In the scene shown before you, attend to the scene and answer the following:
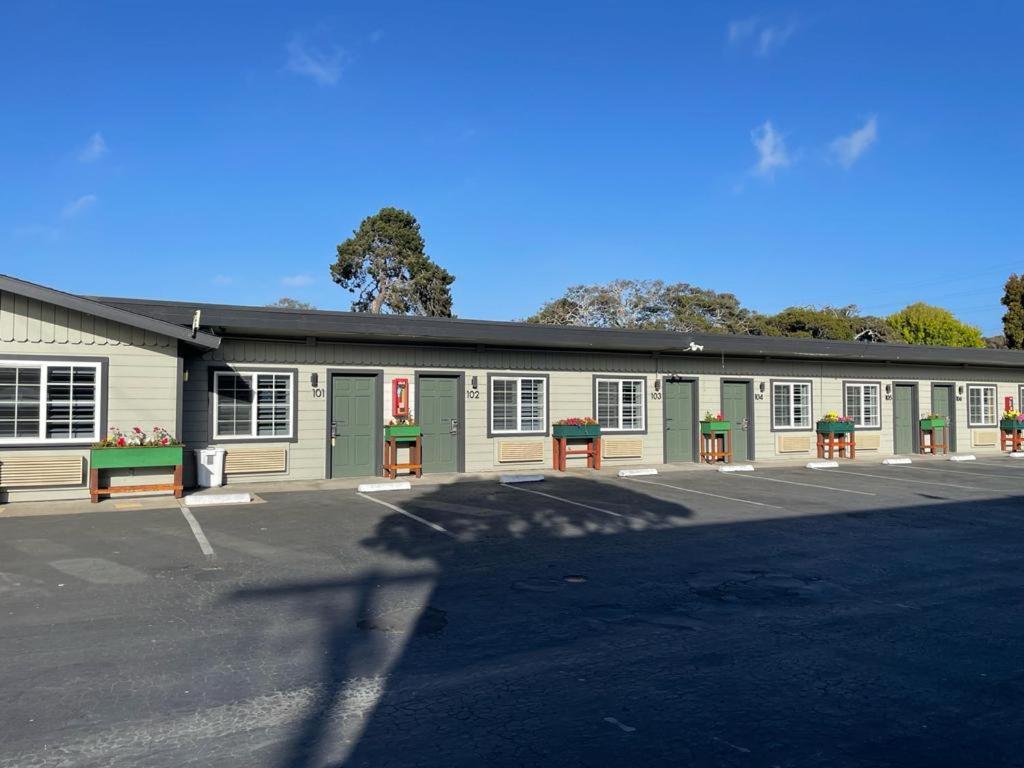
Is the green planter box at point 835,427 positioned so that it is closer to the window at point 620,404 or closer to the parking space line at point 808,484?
the parking space line at point 808,484

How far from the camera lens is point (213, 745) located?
360cm

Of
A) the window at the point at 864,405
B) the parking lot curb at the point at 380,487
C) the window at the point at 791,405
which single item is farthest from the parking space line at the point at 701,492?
the window at the point at 864,405

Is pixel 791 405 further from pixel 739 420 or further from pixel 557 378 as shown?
pixel 557 378

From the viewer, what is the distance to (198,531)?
9.33 metres

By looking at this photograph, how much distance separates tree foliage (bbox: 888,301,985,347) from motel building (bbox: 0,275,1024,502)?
34.2 meters

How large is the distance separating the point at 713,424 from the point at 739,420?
159 cm

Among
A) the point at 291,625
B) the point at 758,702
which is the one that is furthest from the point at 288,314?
the point at 758,702

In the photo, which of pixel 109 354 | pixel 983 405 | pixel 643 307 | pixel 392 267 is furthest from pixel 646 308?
pixel 109 354

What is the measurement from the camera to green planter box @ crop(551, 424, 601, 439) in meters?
16.8

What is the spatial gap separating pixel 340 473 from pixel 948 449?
19.2 m

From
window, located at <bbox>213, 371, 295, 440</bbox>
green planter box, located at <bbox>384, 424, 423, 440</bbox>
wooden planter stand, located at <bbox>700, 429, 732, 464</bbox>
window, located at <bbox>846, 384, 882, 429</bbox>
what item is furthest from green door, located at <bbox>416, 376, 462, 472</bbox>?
window, located at <bbox>846, 384, 882, 429</bbox>

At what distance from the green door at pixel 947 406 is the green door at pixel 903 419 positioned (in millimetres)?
1211

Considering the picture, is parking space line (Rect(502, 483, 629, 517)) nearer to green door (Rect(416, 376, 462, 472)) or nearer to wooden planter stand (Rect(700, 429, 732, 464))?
green door (Rect(416, 376, 462, 472))

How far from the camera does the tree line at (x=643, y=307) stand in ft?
158
